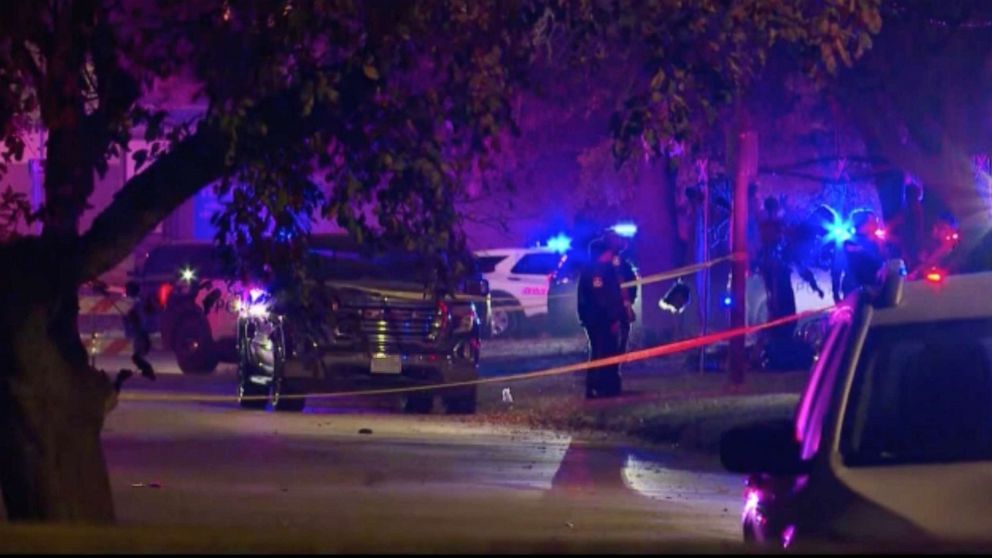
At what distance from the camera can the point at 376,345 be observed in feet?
62.9

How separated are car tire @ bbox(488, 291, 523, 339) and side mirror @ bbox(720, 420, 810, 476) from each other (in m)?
26.0

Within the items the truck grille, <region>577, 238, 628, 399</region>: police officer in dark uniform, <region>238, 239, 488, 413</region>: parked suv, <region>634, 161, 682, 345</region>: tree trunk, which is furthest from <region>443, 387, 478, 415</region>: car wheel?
<region>634, 161, 682, 345</region>: tree trunk

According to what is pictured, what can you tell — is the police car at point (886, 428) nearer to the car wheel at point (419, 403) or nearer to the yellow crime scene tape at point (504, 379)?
the yellow crime scene tape at point (504, 379)

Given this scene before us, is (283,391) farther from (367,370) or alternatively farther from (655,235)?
(655,235)

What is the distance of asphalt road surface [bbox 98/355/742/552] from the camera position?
11.4 meters

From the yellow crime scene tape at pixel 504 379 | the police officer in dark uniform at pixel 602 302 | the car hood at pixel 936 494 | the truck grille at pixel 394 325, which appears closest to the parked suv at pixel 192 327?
the yellow crime scene tape at pixel 504 379

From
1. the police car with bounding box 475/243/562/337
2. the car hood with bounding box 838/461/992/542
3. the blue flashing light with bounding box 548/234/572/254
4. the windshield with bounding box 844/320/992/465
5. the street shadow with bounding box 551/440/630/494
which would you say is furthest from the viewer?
the blue flashing light with bounding box 548/234/572/254

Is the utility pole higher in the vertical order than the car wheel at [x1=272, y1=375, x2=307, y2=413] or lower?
higher

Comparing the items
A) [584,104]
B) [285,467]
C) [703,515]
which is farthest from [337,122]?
[584,104]

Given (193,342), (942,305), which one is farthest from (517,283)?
(942,305)

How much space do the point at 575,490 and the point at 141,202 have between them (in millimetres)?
5527

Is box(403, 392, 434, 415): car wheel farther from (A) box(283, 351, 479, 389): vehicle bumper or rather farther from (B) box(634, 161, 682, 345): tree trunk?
(B) box(634, 161, 682, 345): tree trunk

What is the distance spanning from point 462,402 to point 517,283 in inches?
565

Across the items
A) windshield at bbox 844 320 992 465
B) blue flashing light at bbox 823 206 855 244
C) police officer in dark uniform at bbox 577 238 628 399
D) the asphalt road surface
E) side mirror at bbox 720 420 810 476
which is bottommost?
the asphalt road surface
